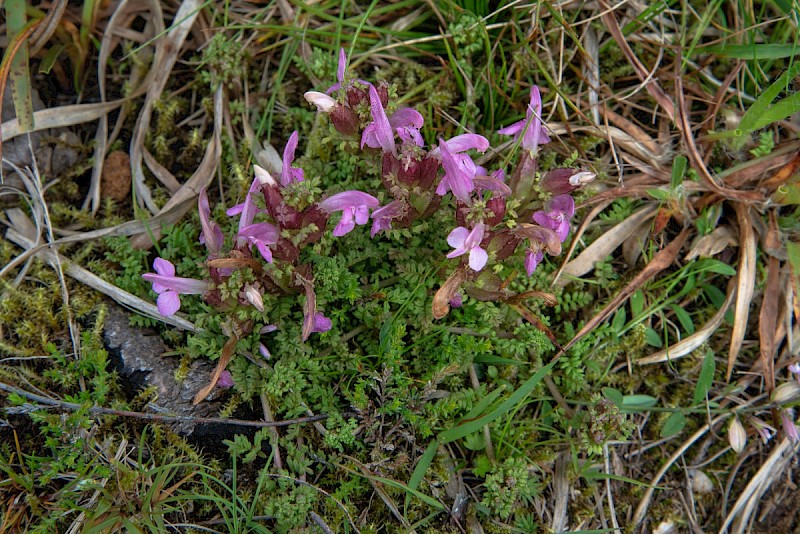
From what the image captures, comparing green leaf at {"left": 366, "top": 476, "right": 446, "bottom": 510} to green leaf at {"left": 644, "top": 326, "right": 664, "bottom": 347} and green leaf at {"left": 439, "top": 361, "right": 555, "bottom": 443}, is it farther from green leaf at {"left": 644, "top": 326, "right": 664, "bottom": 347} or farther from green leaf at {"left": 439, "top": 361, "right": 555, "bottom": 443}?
green leaf at {"left": 644, "top": 326, "right": 664, "bottom": 347}

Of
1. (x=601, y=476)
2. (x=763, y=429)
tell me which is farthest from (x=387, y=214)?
(x=763, y=429)

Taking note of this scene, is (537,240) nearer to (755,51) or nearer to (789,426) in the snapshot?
(755,51)

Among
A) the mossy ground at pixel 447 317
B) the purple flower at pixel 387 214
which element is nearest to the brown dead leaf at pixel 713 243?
the mossy ground at pixel 447 317

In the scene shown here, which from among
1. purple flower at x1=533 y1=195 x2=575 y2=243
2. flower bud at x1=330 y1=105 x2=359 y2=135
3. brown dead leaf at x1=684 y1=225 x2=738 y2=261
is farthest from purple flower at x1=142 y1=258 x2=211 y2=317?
brown dead leaf at x1=684 y1=225 x2=738 y2=261

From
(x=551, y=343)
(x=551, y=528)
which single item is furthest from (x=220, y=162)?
(x=551, y=528)

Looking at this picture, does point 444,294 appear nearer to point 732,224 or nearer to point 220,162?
point 220,162

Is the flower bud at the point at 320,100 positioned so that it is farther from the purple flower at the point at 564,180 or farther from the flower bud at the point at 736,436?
the flower bud at the point at 736,436
